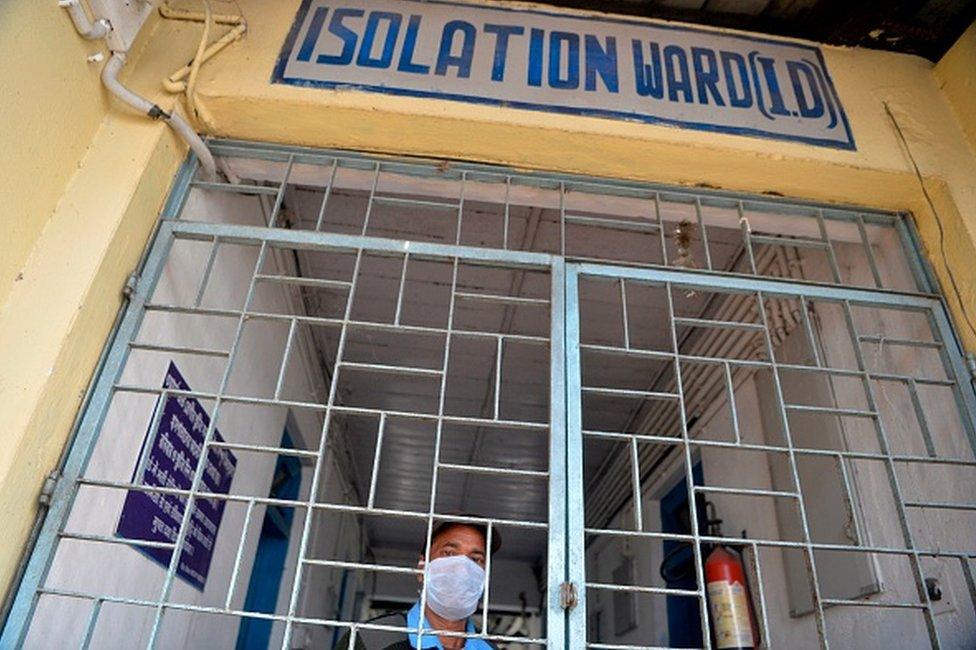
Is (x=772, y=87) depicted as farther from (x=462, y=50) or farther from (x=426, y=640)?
(x=426, y=640)

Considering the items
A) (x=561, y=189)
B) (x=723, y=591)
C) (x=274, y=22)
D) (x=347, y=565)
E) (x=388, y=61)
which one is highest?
(x=274, y=22)

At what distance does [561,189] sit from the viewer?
2578mm

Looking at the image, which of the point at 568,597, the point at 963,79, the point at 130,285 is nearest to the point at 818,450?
the point at 568,597

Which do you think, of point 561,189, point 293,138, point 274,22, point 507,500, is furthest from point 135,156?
point 507,500

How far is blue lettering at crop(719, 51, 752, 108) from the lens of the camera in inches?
103

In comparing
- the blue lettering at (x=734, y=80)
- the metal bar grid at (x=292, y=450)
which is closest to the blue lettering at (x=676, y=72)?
the blue lettering at (x=734, y=80)

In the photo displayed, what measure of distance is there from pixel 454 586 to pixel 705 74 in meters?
2.10

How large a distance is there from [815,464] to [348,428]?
3960mm

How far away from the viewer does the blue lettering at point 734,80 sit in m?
2.62

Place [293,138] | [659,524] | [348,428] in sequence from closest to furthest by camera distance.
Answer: [293,138] < [659,524] < [348,428]

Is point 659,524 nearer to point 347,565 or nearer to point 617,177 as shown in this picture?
point 617,177

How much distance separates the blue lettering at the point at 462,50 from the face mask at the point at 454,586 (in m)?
1.73

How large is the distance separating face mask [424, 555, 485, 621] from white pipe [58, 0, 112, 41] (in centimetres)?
199

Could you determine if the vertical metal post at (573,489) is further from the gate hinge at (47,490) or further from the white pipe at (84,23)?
the white pipe at (84,23)
